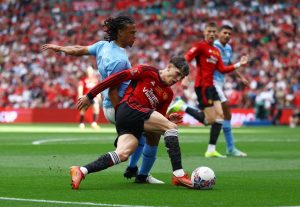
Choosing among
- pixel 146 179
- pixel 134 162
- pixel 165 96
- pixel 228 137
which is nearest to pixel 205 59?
pixel 228 137

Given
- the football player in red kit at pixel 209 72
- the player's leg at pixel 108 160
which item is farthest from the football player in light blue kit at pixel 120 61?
the football player in red kit at pixel 209 72

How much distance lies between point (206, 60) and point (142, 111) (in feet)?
22.9

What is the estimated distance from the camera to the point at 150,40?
45.0 meters

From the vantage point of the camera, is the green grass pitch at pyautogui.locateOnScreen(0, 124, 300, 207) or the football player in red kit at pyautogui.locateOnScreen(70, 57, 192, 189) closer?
the green grass pitch at pyautogui.locateOnScreen(0, 124, 300, 207)

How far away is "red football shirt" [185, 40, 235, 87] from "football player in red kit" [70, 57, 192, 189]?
6.56 m

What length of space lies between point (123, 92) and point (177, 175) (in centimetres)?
146

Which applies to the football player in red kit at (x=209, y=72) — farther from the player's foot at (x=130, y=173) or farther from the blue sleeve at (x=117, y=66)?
the blue sleeve at (x=117, y=66)

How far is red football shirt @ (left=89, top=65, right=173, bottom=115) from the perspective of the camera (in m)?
10.5

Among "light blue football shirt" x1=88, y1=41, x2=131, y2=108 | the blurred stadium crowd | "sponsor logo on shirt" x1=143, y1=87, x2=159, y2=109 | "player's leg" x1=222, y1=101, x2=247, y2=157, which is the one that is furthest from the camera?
the blurred stadium crowd

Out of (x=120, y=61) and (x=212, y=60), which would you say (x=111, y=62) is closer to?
(x=120, y=61)

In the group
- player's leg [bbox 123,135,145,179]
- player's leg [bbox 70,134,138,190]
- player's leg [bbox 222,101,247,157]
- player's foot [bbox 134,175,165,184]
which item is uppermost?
player's leg [bbox 70,134,138,190]

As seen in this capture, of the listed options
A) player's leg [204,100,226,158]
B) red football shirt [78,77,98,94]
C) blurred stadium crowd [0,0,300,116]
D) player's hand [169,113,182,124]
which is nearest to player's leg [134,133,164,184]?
player's hand [169,113,182,124]

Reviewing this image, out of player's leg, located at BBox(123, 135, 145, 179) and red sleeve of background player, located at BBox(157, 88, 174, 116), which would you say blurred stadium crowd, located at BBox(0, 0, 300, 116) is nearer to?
player's leg, located at BBox(123, 135, 145, 179)

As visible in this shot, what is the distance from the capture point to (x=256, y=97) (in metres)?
38.7
